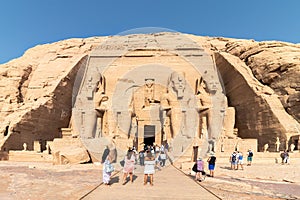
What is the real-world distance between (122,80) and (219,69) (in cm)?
752

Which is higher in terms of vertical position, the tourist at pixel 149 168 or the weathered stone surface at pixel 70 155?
the tourist at pixel 149 168

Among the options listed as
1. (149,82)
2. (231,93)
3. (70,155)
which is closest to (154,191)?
(70,155)

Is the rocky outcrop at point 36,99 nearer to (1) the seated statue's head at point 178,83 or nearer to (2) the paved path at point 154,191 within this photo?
(1) the seated statue's head at point 178,83

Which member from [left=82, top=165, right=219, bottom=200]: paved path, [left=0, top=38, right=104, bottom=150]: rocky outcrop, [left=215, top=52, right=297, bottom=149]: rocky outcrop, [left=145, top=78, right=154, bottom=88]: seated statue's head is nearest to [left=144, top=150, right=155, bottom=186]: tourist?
[left=82, top=165, right=219, bottom=200]: paved path

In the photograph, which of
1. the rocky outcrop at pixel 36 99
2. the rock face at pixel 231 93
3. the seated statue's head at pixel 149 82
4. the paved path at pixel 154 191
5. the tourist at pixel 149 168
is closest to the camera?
the paved path at pixel 154 191

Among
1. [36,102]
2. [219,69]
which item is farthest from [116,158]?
[219,69]

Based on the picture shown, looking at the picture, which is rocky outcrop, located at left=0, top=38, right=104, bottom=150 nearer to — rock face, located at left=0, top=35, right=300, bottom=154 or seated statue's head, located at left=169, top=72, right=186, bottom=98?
A: rock face, located at left=0, top=35, right=300, bottom=154

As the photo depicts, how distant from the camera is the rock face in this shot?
14227 mm

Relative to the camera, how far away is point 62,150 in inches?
421

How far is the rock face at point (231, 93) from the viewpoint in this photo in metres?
14.2

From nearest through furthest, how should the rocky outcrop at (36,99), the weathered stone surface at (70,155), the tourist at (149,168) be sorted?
the tourist at (149,168) < the weathered stone surface at (70,155) < the rocky outcrop at (36,99)

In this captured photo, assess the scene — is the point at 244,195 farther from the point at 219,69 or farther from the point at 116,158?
the point at 219,69

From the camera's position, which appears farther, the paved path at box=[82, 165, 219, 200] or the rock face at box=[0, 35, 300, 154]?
the rock face at box=[0, 35, 300, 154]

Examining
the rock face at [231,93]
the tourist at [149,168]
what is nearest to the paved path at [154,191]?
the tourist at [149,168]
